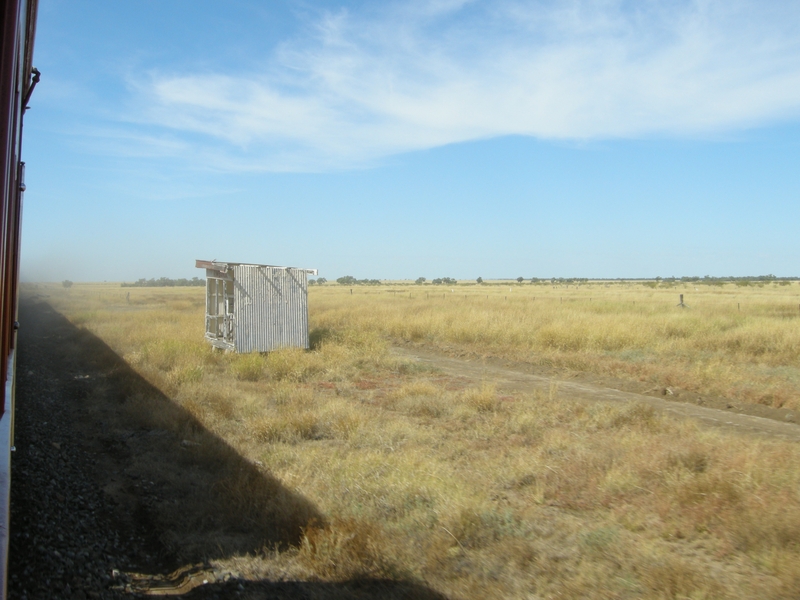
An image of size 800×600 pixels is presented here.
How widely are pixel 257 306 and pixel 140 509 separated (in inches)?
476

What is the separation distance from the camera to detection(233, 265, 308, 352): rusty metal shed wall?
56.9 ft

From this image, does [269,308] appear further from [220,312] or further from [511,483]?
[511,483]

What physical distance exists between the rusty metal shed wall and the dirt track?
4.12 m

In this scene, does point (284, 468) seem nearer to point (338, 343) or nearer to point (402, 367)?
point (402, 367)

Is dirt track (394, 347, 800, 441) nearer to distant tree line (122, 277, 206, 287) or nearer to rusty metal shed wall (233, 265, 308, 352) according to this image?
rusty metal shed wall (233, 265, 308, 352)

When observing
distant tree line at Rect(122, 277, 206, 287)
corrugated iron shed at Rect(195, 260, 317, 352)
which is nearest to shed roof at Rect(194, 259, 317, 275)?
corrugated iron shed at Rect(195, 260, 317, 352)

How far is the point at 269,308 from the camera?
18062 millimetres

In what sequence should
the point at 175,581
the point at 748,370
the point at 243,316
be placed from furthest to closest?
1. the point at 243,316
2. the point at 748,370
3. the point at 175,581

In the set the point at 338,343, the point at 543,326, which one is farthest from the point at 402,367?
the point at 543,326

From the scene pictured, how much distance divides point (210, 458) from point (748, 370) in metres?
13.0

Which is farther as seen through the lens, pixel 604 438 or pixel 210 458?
pixel 604 438

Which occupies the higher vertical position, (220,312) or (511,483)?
(220,312)

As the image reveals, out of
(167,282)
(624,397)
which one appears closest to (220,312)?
(624,397)

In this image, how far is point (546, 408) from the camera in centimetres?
1020
